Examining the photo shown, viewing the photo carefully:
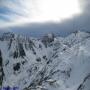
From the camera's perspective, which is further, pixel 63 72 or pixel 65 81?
pixel 63 72

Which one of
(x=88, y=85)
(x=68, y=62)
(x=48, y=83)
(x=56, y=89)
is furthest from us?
(x=68, y=62)

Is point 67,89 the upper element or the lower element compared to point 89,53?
lower

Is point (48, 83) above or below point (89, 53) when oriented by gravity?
below

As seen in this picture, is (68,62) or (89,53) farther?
(68,62)

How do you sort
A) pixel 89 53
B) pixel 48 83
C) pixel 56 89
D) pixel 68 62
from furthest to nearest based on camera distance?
pixel 68 62 → pixel 89 53 → pixel 48 83 → pixel 56 89

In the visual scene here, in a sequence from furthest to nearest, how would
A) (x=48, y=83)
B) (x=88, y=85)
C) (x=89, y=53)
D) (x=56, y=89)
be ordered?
(x=89, y=53) → (x=48, y=83) → (x=56, y=89) → (x=88, y=85)

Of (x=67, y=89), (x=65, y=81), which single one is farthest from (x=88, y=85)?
(x=65, y=81)

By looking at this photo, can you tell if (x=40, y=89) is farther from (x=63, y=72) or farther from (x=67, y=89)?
(x=63, y=72)

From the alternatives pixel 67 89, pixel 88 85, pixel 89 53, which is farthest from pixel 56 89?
pixel 89 53

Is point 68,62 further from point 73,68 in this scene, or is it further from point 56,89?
point 56,89
